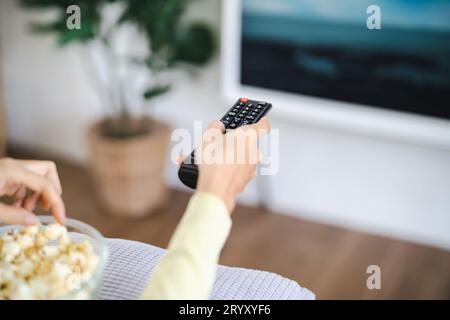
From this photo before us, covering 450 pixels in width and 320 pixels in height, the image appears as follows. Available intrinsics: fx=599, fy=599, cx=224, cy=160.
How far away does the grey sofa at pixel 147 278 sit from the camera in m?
0.75

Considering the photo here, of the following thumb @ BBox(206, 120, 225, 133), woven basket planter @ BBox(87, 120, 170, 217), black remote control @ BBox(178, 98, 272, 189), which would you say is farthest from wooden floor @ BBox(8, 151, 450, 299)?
thumb @ BBox(206, 120, 225, 133)

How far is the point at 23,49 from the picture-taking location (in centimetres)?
243

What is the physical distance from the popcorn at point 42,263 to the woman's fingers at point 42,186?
23 mm

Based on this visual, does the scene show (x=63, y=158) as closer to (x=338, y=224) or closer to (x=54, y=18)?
(x=54, y=18)

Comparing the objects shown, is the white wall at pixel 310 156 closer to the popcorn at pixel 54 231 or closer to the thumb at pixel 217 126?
the thumb at pixel 217 126

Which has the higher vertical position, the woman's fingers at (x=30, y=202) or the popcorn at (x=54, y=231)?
the woman's fingers at (x=30, y=202)

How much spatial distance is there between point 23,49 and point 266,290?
6.48 ft

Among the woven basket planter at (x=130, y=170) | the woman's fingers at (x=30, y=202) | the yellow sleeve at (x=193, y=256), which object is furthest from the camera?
the woven basket planter at (x=130, y=170)

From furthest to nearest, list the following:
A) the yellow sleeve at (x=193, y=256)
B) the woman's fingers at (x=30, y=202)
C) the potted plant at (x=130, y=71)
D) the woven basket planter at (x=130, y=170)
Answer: the woven basket planter at (x=130, y=170)
the potted plant at (x=130, y=71)
the woman's fingers at (x=30, y=202)
the yellow sleeve at (x=193, y=256)

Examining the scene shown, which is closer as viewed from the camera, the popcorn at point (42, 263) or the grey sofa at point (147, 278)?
the popcorn at point (42, 263)

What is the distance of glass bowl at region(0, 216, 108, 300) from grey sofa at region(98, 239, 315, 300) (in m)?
0.08

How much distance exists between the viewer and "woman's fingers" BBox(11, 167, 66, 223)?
688mm

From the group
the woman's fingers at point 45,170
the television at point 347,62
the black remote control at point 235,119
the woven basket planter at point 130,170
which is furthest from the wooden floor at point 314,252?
the woman's fingers at point 45,170
